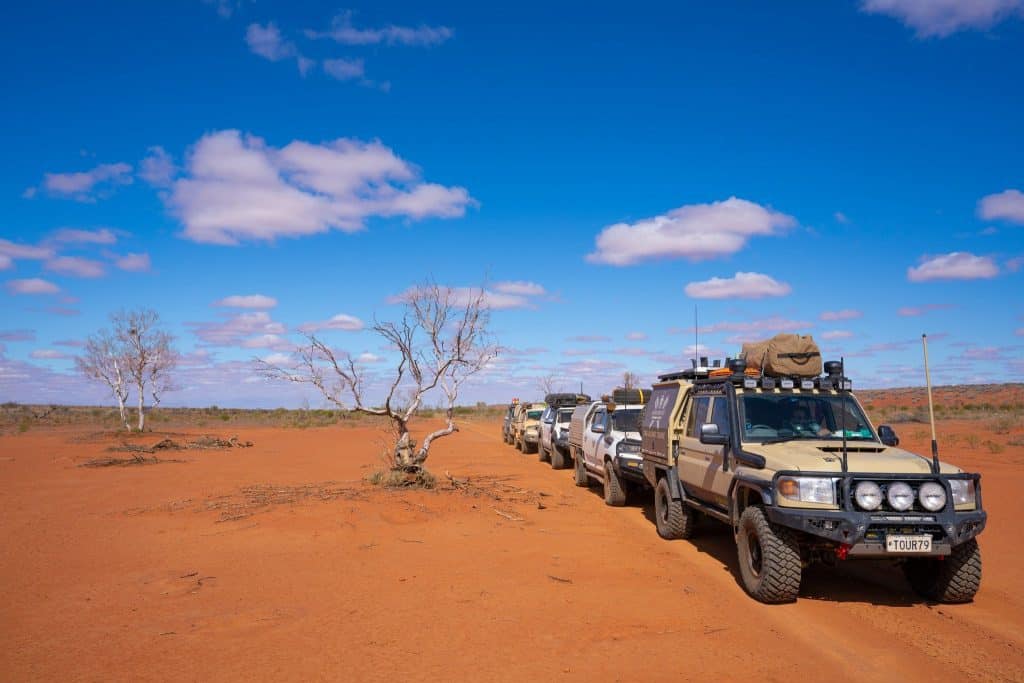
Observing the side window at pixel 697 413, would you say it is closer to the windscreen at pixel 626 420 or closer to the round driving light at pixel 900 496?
the round driving light at pixel 900 496

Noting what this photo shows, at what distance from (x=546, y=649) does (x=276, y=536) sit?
229 inches

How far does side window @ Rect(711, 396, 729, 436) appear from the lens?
840 centimetres

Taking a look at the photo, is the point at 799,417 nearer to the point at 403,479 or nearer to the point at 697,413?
the point at 697,413

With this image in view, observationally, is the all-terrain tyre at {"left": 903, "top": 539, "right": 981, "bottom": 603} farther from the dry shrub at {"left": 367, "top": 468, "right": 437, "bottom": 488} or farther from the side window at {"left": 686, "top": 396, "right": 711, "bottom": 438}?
the dry shrub at {"left": 367, "top": 468, "right": 437, "bottom": 488}

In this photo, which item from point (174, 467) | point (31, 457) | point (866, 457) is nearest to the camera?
point (866, 457)

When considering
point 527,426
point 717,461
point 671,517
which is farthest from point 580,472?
point 527,426

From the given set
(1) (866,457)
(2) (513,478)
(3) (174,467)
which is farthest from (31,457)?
(1) (866,457)

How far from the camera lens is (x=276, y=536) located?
10117 millimetres

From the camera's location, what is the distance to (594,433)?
14.6 metres

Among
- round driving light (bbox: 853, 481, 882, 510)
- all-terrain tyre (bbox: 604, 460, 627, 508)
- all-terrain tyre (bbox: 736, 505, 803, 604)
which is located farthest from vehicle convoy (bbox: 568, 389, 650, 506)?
round driving light (bbox: 853, 481, 882, 510)

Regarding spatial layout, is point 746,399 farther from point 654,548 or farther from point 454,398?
point 454,398

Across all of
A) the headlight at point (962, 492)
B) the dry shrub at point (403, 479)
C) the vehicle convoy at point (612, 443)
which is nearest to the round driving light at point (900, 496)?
the headlight at point (962, 492)

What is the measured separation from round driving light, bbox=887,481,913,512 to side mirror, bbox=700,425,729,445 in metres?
1.78

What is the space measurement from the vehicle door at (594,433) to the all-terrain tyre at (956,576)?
7.31 meters
